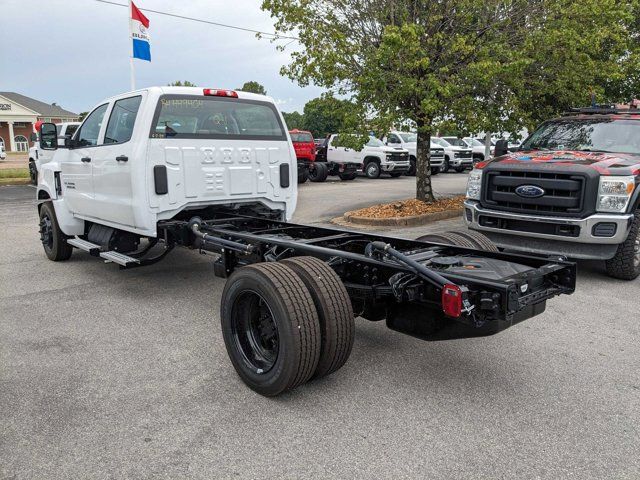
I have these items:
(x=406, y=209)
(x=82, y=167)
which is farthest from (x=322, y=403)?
(x=406, y=209)

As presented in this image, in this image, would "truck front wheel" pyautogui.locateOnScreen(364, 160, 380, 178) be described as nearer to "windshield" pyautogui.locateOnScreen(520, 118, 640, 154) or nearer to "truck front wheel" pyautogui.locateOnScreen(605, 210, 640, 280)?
"windshield" pyautogui.locateOnScreen(520, 118, 640, 154)

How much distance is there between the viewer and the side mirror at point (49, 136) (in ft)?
21.9

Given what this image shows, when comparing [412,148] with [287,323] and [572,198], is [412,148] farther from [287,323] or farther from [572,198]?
[287,323]

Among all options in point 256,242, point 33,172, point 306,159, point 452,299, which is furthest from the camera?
point 306,159

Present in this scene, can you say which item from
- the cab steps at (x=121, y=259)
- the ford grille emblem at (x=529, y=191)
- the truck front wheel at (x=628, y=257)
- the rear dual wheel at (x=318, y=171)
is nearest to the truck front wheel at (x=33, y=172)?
the rear dual wheel at (x=318, y=171)

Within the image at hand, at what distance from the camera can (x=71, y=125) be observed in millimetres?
16094

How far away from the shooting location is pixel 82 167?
6.50m

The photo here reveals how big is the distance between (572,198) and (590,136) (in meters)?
1.70

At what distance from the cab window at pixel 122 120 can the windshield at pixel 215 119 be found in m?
0.38

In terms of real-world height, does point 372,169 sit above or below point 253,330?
above

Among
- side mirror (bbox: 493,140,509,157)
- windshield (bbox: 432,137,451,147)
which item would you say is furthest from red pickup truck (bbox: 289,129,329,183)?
side mirror (bbox: 493,140,509,157)

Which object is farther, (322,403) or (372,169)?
(372,169)

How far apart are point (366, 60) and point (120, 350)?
311 inches

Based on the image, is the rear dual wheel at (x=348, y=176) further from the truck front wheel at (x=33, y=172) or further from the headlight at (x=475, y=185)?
the headlight at (x=475, y=185)
